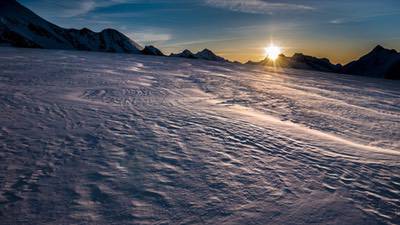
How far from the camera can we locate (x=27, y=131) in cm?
353

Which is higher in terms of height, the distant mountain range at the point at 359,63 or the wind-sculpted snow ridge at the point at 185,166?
the distant mountain range at the point at 359,63

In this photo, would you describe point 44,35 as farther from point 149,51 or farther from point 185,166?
point 185,166

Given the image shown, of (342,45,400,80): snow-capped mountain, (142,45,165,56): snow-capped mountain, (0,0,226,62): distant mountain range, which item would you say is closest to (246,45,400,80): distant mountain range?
(342,45,400,80): snow-capped mountain

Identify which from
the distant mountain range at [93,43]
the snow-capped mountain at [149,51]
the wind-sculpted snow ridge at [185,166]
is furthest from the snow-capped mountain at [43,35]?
the wind-sculpted snow ridge at [185,166]

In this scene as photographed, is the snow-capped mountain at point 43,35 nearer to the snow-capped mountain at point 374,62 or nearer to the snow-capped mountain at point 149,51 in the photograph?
the snow-capped mountain at point 149,51

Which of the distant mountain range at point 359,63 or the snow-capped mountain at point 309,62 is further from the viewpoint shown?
the snow-capped mountain at point 309,62

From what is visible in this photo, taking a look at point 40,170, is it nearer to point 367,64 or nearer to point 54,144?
point 54,144

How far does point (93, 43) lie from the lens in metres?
157

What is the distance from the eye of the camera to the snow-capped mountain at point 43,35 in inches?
3632

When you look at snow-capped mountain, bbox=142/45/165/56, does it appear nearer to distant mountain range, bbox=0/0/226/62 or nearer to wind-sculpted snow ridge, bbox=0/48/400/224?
distant mountain range, bbox=0/0/226/62

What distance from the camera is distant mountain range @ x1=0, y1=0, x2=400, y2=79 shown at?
3937 inches

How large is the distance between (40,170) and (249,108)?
4497 millimetres

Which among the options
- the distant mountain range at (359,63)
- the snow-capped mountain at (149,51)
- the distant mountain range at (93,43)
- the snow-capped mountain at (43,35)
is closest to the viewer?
the snow-capped mountain at (43,35)

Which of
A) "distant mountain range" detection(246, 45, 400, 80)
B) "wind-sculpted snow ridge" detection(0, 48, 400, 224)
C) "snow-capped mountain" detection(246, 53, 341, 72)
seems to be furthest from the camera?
"snow-capped mountain" detection(246, 53, 341, 72)
